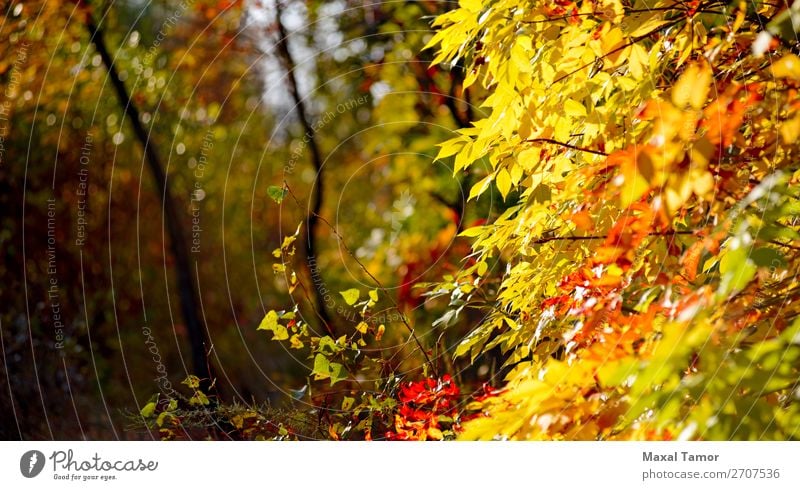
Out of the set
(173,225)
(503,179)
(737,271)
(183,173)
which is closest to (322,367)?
(503,179)

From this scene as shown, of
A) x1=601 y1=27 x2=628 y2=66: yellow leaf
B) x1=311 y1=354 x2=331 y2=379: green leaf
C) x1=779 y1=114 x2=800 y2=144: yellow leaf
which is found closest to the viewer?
x1=779 y1=114 x2=800 y2=144: yellow leaf

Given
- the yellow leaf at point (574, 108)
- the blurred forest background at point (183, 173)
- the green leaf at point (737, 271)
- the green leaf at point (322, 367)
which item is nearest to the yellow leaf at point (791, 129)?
the green leaf at point (737, 271)

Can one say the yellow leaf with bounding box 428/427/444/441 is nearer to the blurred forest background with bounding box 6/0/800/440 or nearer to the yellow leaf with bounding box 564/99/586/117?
the blurred forest background with bounding box 6/0/800/440

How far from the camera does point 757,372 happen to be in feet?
6.32

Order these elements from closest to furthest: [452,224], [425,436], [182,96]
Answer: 1. [425,436]
2. [452,224]
3. [182,96]

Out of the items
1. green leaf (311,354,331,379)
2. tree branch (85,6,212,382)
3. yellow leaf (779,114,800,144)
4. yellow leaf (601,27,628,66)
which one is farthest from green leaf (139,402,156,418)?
yellow leaf (779,114,800,144)

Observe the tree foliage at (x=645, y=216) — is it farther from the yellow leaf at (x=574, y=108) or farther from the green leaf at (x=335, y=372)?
the green leaf at (x=335, y=372)

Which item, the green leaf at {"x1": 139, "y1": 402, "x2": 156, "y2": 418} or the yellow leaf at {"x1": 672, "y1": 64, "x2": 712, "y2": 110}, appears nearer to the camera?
the yellow leaf at {"x1": 672, "y1": 64, "x2": 712, "y2": 110}

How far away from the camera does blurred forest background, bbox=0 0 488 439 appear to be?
191 inches

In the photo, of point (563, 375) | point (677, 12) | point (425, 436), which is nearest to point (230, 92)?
point (425, 436)

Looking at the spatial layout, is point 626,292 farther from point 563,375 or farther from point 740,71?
point 740,71

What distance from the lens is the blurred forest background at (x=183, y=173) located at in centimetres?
485

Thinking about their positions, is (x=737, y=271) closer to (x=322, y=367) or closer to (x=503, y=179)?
(x=503, y=179)

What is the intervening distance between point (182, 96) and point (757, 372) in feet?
17.7
